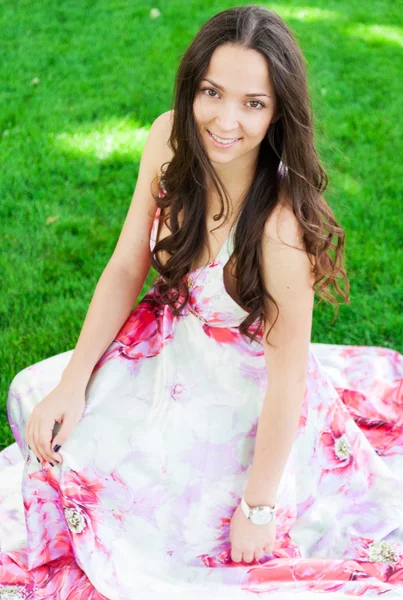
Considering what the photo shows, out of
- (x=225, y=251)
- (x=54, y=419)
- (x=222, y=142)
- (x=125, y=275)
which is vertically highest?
(x=222, y=142)

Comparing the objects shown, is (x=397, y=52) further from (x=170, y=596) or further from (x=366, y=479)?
(x=170, y=596)

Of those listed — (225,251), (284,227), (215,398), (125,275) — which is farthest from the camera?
(125,275)

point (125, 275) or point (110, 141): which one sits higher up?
point (125, 275)

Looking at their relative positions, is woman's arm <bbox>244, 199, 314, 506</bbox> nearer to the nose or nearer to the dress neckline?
the dress neckline

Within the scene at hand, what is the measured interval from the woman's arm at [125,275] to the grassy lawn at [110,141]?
32 centimetres

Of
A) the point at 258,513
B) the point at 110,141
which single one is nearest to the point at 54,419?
the point at 258,513

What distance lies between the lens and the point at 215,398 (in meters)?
1.94

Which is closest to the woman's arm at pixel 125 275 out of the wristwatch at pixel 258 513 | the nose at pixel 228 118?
the nose at pixel 228 118

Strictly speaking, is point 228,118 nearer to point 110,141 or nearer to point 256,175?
point 256,175

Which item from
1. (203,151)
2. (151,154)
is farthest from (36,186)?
(203,151)

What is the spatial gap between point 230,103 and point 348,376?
1.21m

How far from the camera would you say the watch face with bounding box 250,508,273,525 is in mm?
1840

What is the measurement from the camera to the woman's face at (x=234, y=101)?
5.21 ft

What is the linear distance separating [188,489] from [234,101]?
2.99 feet
